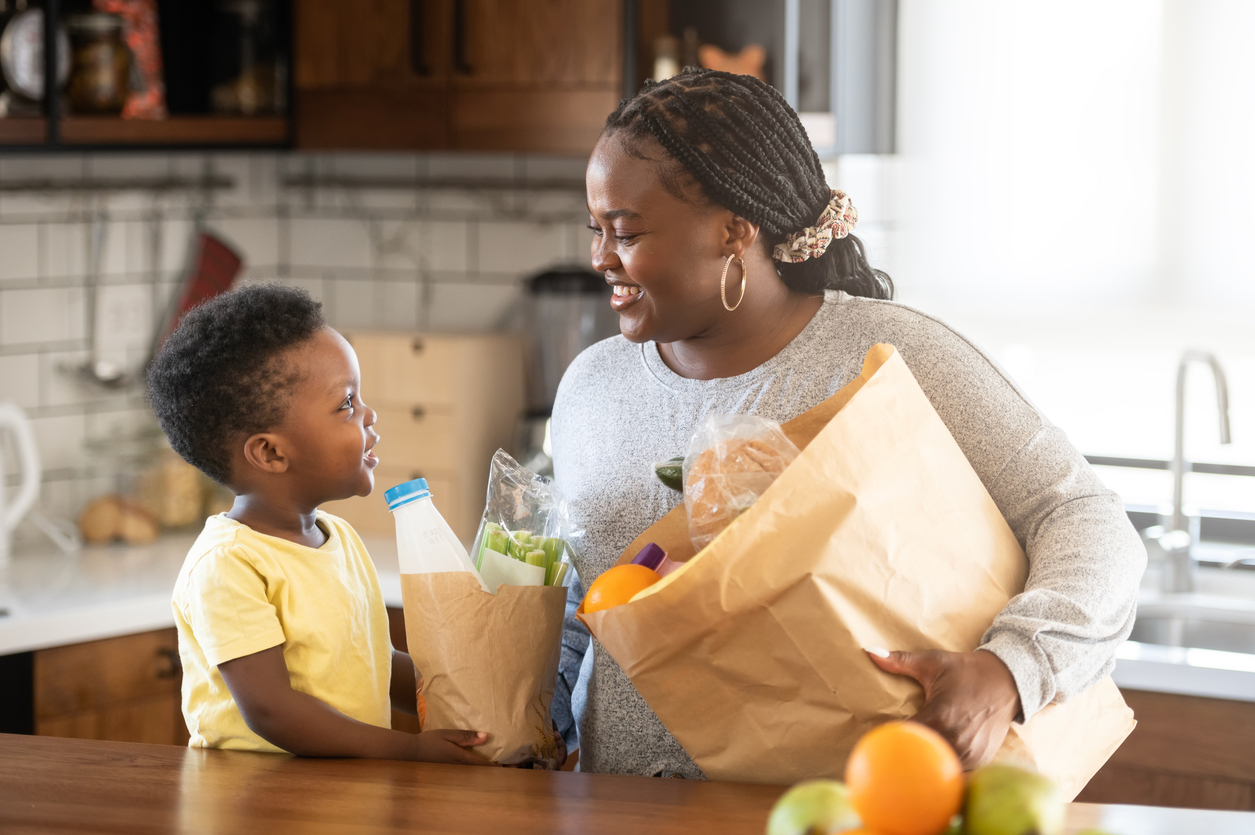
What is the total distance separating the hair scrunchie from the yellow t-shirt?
53 cm

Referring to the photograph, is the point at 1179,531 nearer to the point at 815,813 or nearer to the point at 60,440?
the point at 815,813

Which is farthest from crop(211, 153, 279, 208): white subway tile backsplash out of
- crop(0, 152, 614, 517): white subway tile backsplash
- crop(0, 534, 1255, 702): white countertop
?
crop(0, 534, 1255, 702): white countertop

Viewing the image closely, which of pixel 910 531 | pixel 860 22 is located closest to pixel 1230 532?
pixel 860 22

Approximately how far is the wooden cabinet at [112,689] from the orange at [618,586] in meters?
1.46

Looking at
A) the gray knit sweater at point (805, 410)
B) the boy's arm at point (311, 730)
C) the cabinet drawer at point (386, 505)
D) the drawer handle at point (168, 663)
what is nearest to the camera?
the gray knit sweater at point (805, 410)

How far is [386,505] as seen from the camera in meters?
2.61

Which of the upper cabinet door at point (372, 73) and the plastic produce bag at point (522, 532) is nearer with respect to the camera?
the plastic produce bag at point (522, 532)

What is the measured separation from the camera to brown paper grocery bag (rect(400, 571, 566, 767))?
3.63 feet

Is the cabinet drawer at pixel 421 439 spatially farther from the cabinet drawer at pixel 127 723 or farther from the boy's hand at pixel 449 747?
the boy's hand at pixel 449 747

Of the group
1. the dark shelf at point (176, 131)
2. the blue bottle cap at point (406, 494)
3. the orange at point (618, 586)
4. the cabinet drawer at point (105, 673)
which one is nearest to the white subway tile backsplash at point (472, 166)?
the dark shelf at point (176, 131)

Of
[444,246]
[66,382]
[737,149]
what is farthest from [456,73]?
[737,149]

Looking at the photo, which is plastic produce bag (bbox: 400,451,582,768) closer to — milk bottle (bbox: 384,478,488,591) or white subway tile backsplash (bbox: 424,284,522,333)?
milk bottle (bbox: 384,478,488,591)

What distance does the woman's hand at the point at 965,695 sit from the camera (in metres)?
0.91

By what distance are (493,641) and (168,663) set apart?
134cm
